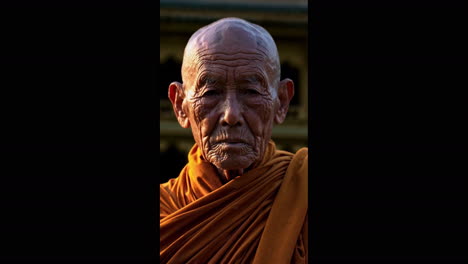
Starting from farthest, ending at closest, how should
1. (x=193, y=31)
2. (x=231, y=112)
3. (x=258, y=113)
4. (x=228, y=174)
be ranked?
(x=193, y=31), (x=228, y=174), (x=258, y=113), (x=231, y=112)

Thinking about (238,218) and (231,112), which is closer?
(231,112)

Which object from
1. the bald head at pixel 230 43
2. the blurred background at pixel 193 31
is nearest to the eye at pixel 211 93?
the bald head at pixel 230 43

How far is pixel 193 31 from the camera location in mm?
11359

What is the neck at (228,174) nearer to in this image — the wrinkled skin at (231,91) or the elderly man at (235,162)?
the elderly man at (235,162)

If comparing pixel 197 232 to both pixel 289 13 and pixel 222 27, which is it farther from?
pixel 289 13

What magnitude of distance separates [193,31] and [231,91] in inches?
250

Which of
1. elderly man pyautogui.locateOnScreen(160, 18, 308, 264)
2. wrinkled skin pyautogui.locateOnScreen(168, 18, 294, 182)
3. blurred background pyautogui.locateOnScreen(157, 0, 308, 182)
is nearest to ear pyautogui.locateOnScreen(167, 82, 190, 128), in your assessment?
elderly man pyautogui.locateOnScreen(160, 18, 308, 264)

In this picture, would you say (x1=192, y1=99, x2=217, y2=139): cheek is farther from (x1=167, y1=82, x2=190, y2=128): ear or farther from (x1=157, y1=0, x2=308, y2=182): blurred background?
(x1=157, y1=0, x2=308, y2=182): blurred background

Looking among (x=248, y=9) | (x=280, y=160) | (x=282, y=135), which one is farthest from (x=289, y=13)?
(x=280, y=160)

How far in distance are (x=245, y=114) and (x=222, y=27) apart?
0.49 m

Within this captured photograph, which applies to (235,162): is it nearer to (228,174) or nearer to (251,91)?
(228,174)

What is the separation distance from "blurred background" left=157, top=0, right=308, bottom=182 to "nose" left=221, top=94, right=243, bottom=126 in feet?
17.6

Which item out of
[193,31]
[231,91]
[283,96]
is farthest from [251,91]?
[193,31]

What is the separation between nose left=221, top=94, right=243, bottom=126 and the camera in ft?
16.6
